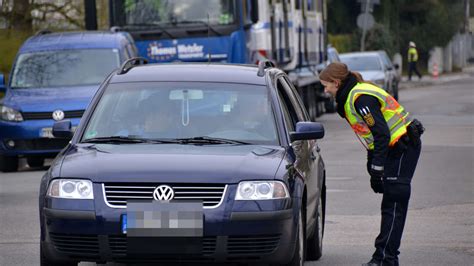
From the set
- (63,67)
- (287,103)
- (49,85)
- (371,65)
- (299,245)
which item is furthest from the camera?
(371,65)

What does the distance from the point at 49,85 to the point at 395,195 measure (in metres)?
11.6

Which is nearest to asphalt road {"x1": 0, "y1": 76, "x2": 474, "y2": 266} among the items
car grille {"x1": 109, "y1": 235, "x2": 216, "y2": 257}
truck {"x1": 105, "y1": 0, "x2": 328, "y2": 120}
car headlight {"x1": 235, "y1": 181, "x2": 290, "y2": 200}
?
car headlight {"x1": 235, "y1": 181, "x2": 290, "y2": 200}

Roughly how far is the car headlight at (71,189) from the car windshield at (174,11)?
619 inches

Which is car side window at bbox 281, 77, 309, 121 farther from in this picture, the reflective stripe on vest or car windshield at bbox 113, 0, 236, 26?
car windshield at bbox 113, 0, 236, 26

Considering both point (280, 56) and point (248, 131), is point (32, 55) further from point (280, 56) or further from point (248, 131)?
point (248, 131)

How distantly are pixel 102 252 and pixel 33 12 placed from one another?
22928mm

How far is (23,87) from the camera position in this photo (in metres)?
19.8

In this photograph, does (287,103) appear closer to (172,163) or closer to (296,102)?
(296,102)

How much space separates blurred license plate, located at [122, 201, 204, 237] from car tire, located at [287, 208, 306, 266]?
0.72 meters

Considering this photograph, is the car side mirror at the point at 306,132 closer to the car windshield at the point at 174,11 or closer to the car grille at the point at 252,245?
the car grille at the point at 252,245

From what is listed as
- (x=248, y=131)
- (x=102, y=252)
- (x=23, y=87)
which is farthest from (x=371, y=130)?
(x=23, y=87)

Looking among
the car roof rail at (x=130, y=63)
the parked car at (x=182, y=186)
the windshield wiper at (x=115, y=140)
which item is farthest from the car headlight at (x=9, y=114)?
the windshield wiper at (x=115, y=140)

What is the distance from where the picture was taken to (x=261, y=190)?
8.09m

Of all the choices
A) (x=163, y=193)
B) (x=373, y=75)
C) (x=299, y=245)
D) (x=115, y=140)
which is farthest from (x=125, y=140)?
(x=373, y=75)
